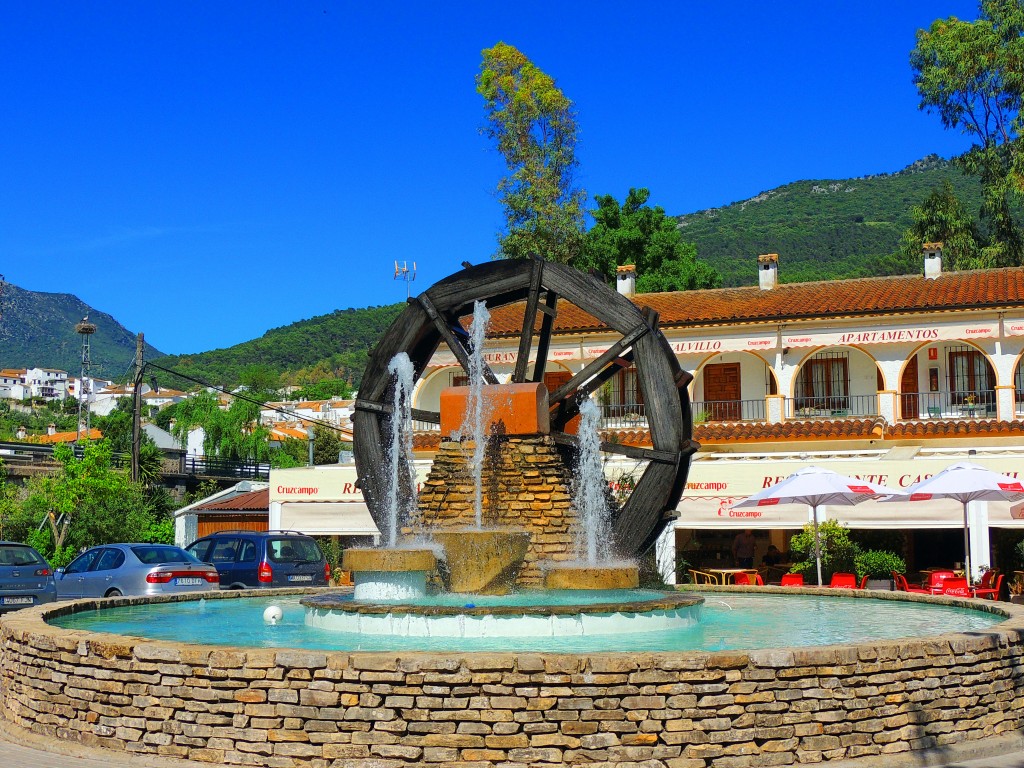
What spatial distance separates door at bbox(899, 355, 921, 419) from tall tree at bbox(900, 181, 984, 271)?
11.2m

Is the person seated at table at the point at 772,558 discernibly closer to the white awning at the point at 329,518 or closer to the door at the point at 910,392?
the door at the point at 910,392

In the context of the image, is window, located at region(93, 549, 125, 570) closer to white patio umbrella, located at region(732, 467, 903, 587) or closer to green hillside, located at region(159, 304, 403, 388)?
white patio umbrella, located at region(732, 467, 903, 587)

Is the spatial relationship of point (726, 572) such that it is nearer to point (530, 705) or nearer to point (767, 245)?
point (530, 705)

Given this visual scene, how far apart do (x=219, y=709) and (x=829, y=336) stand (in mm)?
21866

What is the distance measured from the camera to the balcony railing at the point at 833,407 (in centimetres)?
2770

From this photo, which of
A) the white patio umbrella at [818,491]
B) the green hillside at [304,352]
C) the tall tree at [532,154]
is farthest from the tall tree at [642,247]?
the green hillside at [304,352]

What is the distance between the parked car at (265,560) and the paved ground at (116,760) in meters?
9.40

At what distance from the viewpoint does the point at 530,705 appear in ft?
21.9

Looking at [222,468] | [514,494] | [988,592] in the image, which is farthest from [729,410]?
[222,468]

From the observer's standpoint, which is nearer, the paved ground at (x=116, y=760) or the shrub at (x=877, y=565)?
the paved ground at (x=116, y=760)

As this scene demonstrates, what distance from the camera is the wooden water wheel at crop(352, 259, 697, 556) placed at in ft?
42.0

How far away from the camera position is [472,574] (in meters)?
10.8

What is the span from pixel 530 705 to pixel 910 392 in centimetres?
2306

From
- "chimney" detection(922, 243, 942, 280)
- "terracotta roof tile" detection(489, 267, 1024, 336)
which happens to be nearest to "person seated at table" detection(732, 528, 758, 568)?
"terracotta roof tile" detection(489, 267, 1024, 336)
